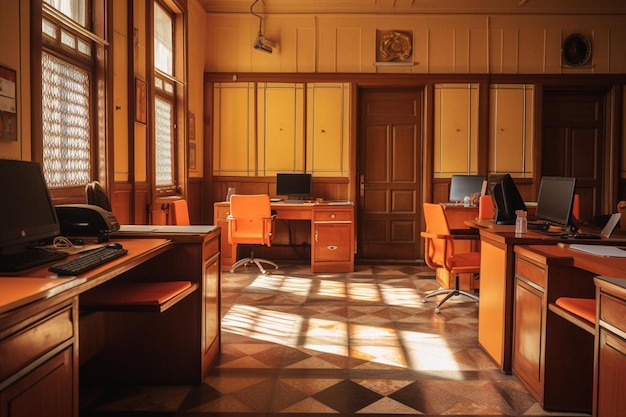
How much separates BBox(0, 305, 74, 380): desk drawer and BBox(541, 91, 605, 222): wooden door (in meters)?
7.55

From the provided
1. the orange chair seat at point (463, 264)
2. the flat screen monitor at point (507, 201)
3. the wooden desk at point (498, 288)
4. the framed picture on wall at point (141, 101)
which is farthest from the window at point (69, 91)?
the flat screen monitor at point (507, 201)

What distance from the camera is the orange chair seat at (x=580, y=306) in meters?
2.44

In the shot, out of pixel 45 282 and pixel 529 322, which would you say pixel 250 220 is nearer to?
pixel 529 322

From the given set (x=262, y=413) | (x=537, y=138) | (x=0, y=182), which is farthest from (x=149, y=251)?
(x=537, y=138)

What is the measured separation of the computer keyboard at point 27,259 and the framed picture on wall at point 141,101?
3.12m

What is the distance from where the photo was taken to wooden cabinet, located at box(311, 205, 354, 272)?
702cm

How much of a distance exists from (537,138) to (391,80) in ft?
7.48

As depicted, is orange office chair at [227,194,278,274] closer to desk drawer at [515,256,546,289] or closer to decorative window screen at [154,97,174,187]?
decorative window screen at [154,97,174,187]

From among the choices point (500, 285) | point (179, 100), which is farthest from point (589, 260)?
point (179, 100)

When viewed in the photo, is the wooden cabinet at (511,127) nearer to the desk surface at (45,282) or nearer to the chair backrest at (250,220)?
the chair backrest at (250,220)

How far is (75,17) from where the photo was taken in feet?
14.4

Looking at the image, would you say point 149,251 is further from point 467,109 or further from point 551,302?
point 467,109

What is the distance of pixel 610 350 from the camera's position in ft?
6.72

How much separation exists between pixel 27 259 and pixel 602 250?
108 inches
